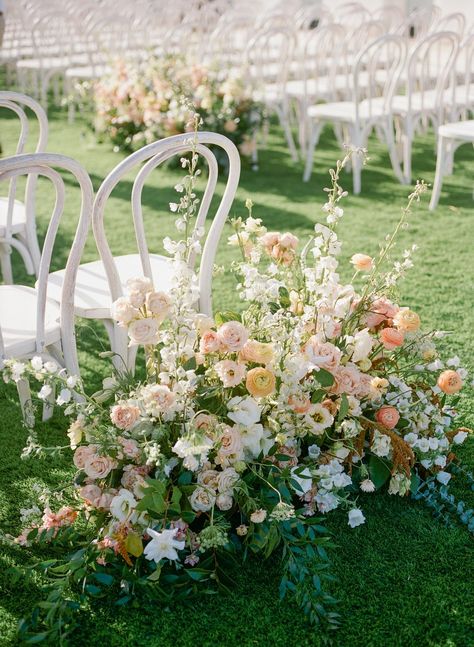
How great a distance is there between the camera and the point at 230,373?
2.07 m

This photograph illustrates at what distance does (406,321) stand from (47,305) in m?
1.18

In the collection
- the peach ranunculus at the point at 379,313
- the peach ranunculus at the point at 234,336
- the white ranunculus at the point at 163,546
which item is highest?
the peach ranunculus at the point at 234,336

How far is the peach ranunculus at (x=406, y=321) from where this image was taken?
7.54 feet

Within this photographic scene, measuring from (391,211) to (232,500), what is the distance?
3623 mm

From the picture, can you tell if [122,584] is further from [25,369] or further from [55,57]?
[55,57]

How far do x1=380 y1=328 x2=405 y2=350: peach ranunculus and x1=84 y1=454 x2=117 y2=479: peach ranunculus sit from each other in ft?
2.85

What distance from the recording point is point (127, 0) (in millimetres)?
12016

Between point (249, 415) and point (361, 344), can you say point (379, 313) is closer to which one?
point (361, 344)

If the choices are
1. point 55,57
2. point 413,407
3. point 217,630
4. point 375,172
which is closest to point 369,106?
point 375,172

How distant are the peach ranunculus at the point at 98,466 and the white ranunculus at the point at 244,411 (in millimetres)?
341

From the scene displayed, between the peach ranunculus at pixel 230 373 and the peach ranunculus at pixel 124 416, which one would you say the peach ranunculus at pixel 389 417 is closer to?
the peach ranunculus at pixel 230 373

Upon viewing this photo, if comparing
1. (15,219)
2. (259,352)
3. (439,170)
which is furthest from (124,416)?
(439,170)

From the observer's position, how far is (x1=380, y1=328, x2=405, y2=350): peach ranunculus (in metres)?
2.30

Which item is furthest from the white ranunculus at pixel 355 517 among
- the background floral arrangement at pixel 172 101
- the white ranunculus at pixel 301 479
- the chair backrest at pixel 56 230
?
the background floral arrangement at pixel 172 101
